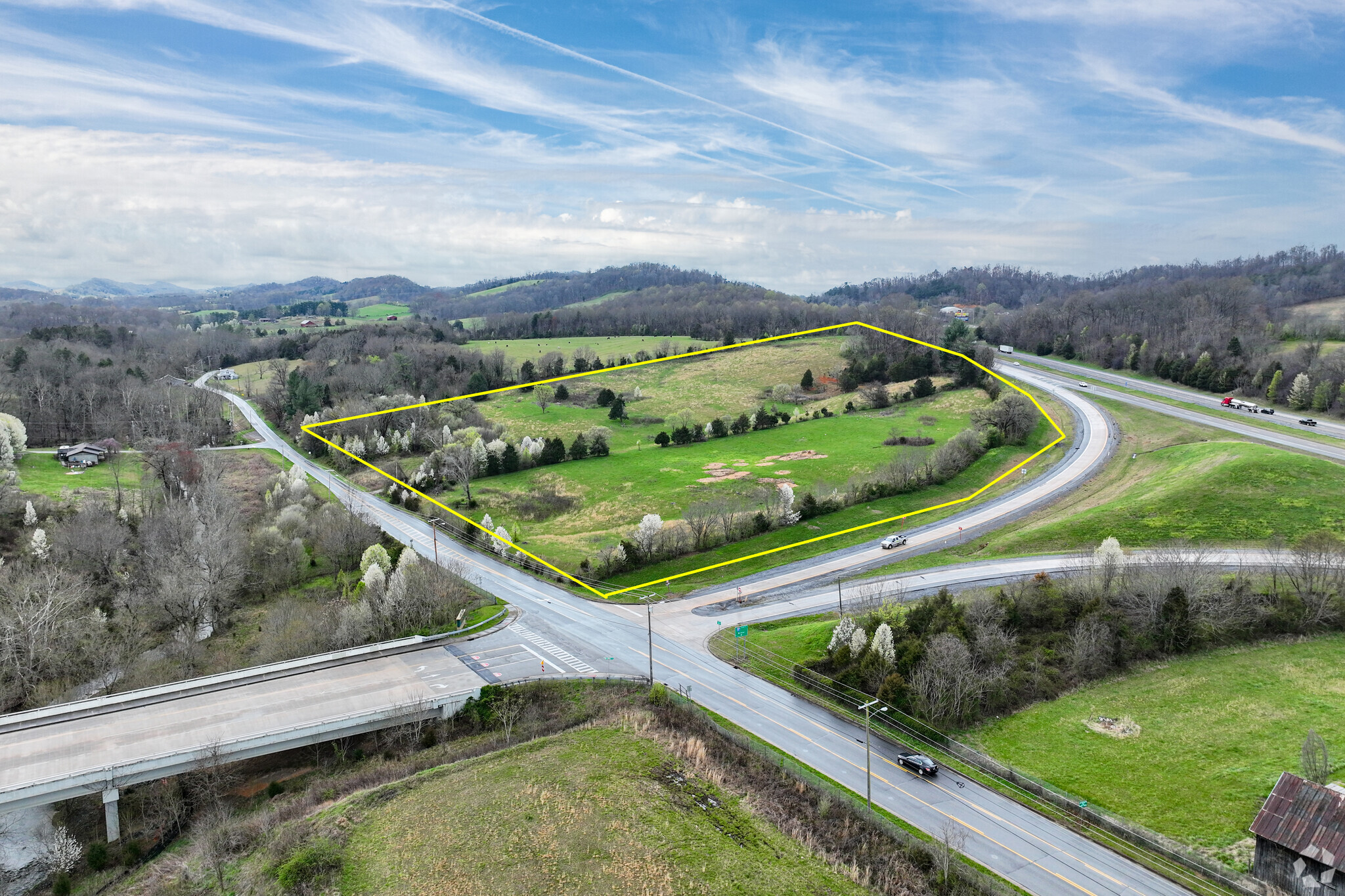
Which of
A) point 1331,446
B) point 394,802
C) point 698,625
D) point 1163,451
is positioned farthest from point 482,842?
point 1331,446

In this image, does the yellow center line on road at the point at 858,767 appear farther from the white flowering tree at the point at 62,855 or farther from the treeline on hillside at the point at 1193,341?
the treeline on hillside at the point at 1193,341

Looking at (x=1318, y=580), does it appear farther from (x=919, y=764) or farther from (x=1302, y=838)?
(x=919, y=764)

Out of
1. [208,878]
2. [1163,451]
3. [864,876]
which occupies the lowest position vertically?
[208,878]

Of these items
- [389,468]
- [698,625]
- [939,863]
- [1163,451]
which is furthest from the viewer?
[389,468]

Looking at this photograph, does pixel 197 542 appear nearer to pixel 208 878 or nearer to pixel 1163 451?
pixel 208 878

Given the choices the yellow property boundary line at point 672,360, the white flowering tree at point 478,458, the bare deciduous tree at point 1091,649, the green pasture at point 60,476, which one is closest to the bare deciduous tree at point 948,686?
the bare deciduous tree at point 1091,649

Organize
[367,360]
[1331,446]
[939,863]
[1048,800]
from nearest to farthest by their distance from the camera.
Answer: [939,863]
[1048,800]
[1331,446]
[367,360]

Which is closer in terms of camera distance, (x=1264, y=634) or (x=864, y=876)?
(x=864, y=876)
